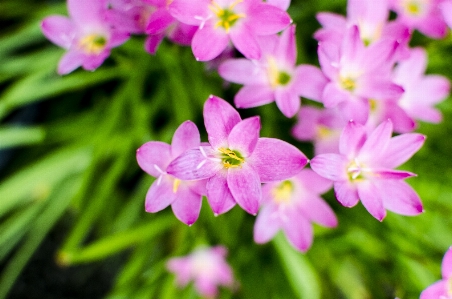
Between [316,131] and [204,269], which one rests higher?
[316,131]

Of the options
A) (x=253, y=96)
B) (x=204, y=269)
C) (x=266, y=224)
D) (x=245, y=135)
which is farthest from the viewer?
(x=204, y=269)

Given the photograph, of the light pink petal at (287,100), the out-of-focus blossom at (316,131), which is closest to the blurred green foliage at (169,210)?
the out-of-focus blossom at (316,131)

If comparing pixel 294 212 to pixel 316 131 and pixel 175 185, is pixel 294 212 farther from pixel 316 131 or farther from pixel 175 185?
pixel 175 185

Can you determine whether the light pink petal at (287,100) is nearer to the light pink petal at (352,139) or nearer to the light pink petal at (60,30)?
the light pink petal at (352,139)

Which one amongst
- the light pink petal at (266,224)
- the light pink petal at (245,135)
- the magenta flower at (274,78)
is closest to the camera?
the light pink petal at (245,135)

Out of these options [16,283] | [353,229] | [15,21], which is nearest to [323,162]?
[353,229]

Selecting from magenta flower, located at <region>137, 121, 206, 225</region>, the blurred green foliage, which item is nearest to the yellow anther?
magenta flower, located at <region>137, 121, 206, 225</region>

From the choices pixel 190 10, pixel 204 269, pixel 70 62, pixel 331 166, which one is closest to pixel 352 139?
pixel 331 166

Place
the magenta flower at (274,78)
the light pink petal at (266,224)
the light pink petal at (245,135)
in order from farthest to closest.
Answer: the light pink petal at (266,224)
the magenta flower at (274,78)
the light pink petal at (245,135)
